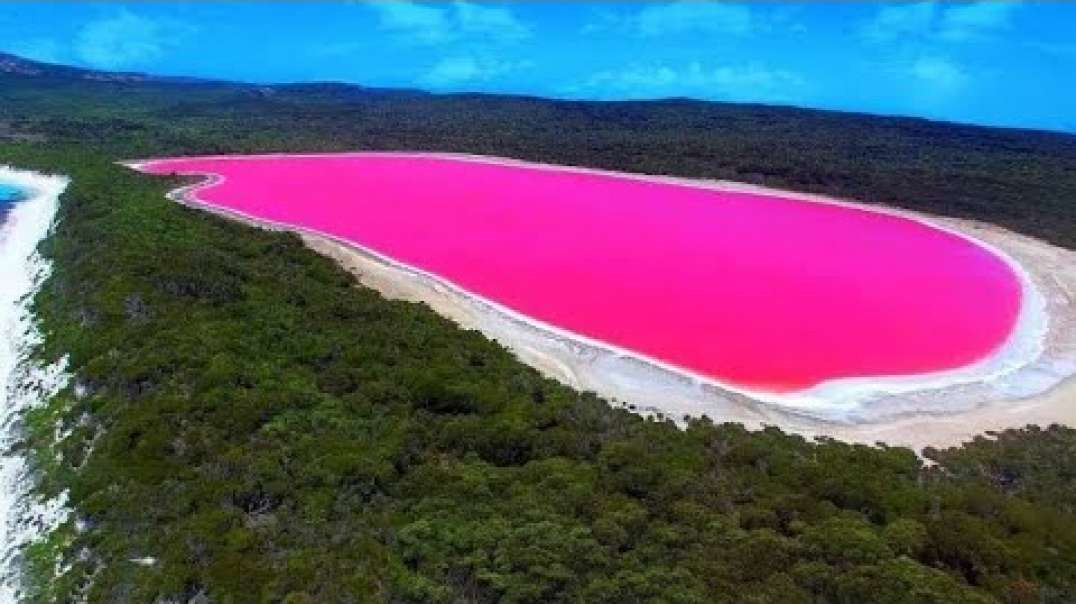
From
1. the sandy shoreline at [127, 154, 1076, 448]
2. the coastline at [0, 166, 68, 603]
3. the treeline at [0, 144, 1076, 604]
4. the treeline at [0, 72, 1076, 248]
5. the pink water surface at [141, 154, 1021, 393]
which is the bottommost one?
the coastline at [0, 166, 68, 603]

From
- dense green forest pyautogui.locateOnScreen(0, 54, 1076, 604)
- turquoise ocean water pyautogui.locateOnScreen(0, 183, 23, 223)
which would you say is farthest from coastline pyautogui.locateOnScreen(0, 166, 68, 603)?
turquoise ocean water pyautogui.locateOnScreen(0, 183, 23, 223)

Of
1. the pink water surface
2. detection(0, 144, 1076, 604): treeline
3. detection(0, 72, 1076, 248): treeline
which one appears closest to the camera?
detection(0, 144, 1076, 604): treeline

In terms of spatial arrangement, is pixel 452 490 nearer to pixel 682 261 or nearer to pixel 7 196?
pixel 682 261

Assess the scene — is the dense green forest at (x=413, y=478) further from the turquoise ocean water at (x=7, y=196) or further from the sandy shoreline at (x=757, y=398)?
the turquoise ocean water at (x=7, y=196)

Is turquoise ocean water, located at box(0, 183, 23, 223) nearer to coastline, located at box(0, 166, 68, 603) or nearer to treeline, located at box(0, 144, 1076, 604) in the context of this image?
coastline, located at box(0, 166, 68, 603)

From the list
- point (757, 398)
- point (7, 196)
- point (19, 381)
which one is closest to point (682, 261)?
point (757, 398)

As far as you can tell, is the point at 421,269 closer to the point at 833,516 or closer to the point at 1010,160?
the point at 833,516

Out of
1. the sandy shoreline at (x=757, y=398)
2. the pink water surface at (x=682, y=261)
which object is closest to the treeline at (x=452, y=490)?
the sandy shoreline at (x=757, y=398)
